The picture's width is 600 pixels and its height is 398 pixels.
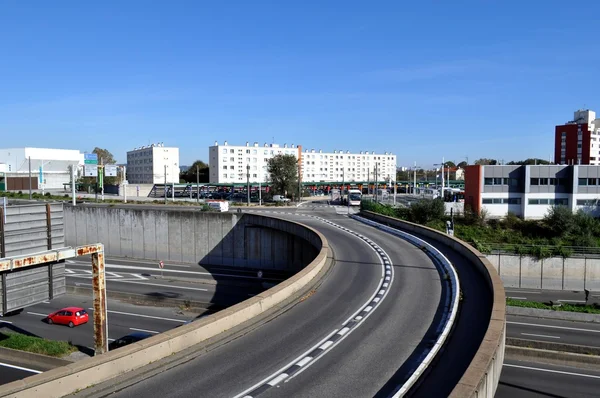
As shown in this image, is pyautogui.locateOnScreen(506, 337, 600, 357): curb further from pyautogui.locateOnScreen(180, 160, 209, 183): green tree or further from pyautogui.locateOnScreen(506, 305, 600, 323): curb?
pyautogui.locateOnScreen(180, 160, 209, 183): green tree

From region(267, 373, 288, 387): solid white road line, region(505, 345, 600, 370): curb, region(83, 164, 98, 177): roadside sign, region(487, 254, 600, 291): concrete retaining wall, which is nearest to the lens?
region(267, 373, 288, 387): solid white road line

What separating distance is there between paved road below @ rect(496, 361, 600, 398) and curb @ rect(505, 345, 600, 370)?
33 centimetres

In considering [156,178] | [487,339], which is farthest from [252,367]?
[156,178]

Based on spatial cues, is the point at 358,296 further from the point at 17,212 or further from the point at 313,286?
the point at 17,212

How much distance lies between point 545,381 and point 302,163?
118489 mm

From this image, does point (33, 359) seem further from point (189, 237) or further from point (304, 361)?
point (189, 237)

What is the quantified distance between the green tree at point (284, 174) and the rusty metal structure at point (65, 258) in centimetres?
5784

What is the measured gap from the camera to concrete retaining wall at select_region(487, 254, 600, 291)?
3234cm

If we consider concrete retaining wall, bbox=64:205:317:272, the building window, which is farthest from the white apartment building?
the building window

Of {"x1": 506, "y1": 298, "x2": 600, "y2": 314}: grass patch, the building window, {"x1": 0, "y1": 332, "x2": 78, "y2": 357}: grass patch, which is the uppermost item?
the building window

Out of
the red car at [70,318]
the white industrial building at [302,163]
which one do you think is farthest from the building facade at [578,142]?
the red car at [70,318]

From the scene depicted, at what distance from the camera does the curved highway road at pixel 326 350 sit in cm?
756

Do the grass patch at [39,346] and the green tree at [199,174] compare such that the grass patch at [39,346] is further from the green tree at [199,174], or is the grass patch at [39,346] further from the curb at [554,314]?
the green tree at [199,174]

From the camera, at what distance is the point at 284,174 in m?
68.6
